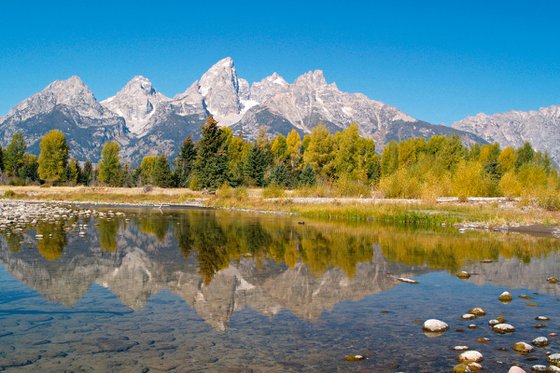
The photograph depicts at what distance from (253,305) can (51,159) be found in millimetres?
103780

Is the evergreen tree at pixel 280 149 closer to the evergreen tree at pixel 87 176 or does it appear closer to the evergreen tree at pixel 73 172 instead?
the evergreen tree at pixel 87 176

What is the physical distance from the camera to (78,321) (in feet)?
27.6

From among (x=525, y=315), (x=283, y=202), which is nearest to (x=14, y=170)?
(x=283, y=202)

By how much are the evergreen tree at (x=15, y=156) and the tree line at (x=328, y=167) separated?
0.68 feet

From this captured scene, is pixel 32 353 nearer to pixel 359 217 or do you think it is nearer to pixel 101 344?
pixel 101 344

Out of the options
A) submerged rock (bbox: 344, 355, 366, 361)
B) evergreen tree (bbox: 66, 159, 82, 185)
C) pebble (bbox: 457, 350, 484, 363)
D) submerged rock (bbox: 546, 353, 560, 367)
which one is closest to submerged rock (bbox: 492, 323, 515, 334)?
submerged rock (bbox: 546, 353, 560, 367)

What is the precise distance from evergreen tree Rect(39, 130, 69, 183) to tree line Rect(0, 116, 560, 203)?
0.20 metres

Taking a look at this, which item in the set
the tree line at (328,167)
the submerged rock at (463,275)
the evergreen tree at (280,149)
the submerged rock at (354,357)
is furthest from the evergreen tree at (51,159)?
the submerged rock at (354,357)

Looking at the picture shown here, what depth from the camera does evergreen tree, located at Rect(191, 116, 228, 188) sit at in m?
76.7

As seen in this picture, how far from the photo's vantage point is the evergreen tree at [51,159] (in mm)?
100188

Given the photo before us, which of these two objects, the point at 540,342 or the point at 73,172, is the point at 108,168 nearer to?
the point at 73,172

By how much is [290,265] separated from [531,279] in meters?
7.12

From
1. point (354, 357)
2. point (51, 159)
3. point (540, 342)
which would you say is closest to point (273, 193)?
point (540, 342)

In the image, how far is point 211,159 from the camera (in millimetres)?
78062
